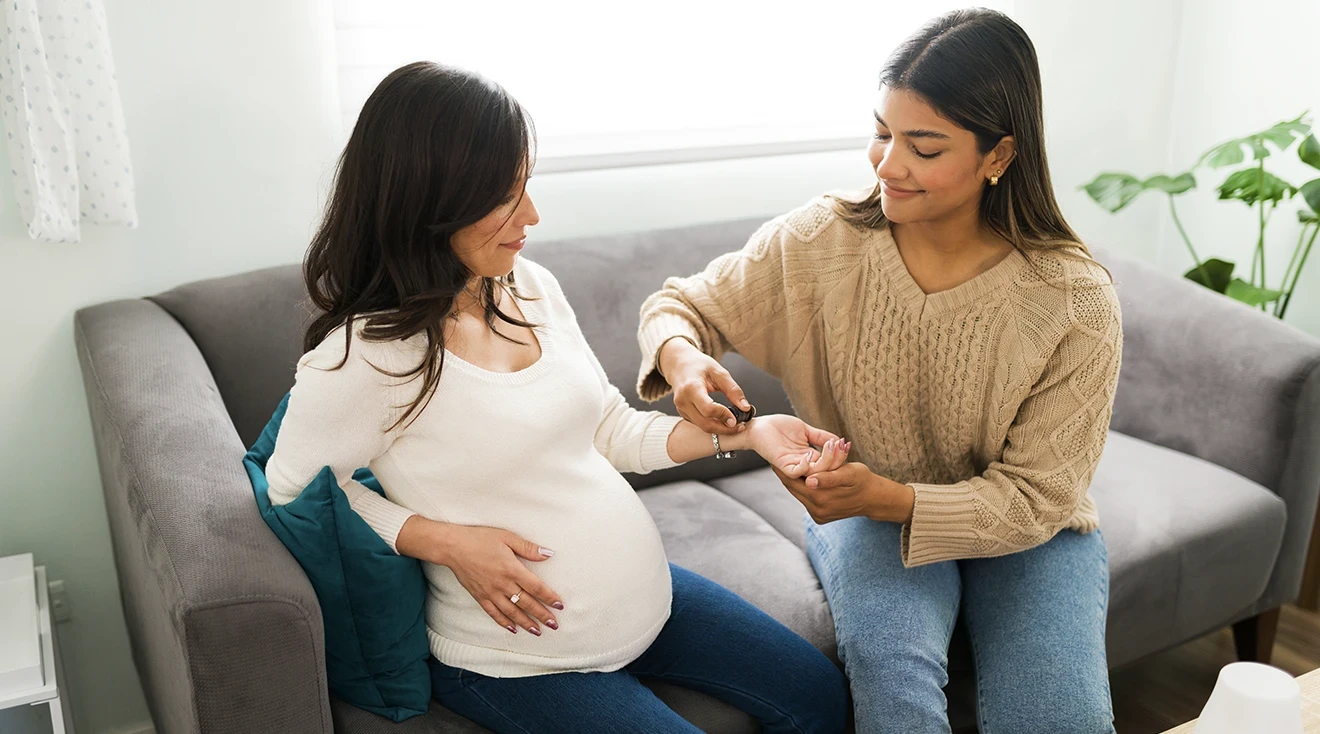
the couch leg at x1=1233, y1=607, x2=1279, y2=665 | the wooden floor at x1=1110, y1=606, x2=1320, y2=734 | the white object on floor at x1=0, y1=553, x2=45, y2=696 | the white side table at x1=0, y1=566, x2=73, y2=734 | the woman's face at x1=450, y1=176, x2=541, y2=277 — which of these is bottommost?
the wooden floor at x1=1110, y1=606, x2=1320, y2=734

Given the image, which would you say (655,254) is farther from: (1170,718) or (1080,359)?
(1170,718)

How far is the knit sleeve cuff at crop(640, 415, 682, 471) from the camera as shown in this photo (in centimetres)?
149

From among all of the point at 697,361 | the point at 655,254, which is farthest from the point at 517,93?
the point at 697,361

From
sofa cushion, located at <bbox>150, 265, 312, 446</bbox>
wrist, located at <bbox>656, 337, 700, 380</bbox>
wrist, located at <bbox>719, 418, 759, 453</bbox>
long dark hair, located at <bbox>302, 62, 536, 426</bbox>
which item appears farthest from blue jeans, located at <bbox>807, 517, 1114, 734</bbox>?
sofa cushion, located at <bbox>150, 265, 312, 446</bbox>

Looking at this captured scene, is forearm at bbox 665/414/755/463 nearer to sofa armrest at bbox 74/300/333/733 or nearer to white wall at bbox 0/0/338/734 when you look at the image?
sofa armrest at bbox 74/300/333/733

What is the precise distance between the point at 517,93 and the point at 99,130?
789 millimetres

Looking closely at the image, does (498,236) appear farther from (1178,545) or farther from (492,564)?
(1178,545)

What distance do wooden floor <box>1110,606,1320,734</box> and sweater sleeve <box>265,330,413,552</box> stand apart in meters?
1.55

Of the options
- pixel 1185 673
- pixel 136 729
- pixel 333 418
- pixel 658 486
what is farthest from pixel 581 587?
pixel 1185 673

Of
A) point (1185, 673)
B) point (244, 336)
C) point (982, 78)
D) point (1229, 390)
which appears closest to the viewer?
point (982, 78)

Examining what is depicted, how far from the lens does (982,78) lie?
4.59 feet

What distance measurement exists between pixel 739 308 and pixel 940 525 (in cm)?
45

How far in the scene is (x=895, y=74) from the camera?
1.45 m

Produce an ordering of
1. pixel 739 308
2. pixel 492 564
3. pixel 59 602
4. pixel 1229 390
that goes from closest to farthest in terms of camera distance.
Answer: pixel 492 564
pixel 739 308
pixel 59 602
pixel 1229 390
